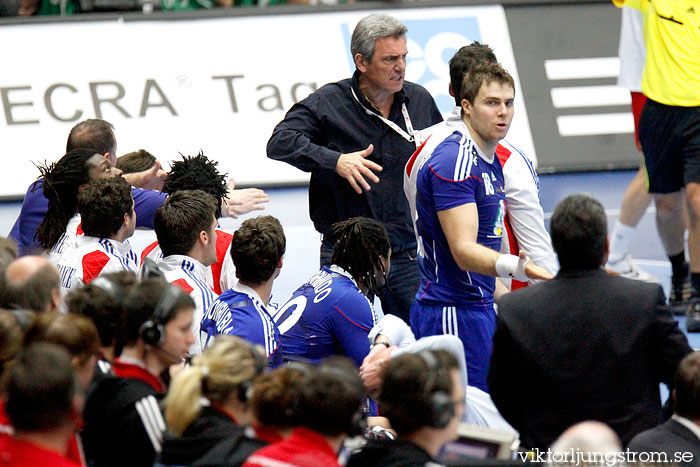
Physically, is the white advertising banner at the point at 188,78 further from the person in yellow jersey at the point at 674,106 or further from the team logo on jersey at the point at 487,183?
the team logo on jersey at the point at 487,183

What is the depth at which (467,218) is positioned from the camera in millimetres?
5086

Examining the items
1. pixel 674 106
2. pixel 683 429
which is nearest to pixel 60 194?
pixel 683 429

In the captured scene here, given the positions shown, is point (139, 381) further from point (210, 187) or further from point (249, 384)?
point (210, 187)

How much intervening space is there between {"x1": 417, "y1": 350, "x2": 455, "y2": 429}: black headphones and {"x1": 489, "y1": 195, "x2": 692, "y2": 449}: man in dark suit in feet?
1.95

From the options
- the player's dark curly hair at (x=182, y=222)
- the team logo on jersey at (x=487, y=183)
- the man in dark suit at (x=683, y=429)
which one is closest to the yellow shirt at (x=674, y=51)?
the team logo on jersey at (x=487, y=183)

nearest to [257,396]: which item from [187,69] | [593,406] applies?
[593,406]

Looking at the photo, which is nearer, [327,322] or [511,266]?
[511,266]

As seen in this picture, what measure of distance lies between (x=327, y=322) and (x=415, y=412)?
2029mm

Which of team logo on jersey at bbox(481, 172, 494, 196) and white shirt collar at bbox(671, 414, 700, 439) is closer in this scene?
white shirt collar at bbox(671, 414, 700, 439)

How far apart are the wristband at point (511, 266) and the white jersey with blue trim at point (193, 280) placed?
4.81ft

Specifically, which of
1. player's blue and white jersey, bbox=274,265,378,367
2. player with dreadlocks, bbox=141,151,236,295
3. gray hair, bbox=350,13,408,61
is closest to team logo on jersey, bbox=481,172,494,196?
player's blue and white jersey, bbox=274,265,378,367

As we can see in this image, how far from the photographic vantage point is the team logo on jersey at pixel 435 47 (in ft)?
42.1

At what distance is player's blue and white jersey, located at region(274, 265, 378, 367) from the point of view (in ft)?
17.8

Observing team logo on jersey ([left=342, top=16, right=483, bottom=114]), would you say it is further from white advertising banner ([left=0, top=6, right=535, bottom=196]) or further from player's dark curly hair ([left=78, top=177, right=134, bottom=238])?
player's dark curly hair ([left=78, top=177, right=134, bottom=238])
